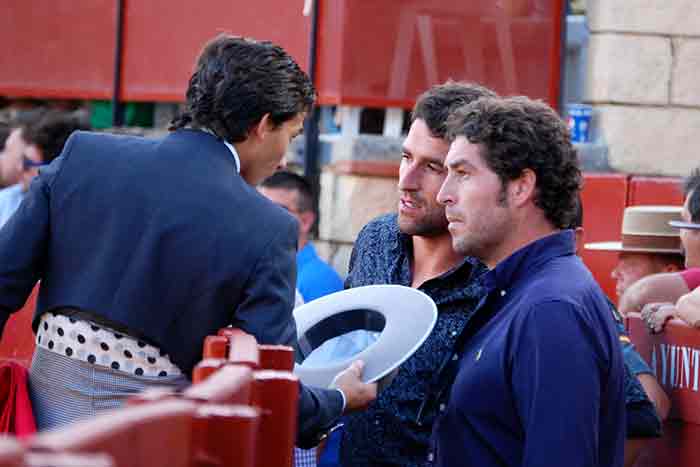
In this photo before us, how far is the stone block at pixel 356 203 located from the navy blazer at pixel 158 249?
3.97 meters

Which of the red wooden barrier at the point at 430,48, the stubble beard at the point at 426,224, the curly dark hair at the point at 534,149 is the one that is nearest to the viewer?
the curly dark hair at the point at 534,149

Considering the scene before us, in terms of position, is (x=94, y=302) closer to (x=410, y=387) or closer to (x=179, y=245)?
(x=179, y=245)

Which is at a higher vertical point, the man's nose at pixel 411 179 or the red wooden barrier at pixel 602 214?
the man's nose at pixel 411 179

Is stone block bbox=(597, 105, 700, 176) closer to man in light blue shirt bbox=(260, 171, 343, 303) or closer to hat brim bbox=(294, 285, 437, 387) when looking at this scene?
man in light blue shirt bbox=(260, 171, 343, 303)

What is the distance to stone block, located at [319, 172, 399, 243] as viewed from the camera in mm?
7039

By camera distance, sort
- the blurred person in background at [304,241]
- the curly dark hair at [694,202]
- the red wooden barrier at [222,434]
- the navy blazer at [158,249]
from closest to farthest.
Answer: the red wooden barrier at [222,434] < the navy blazer at [158,249] < the curly dark hair at [694,202] < the blurred person in background at [304,241]

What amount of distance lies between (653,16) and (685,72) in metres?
0.33

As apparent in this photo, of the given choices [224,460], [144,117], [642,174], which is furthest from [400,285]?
[144,117]

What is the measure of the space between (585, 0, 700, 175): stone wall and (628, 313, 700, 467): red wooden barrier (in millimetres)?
3161

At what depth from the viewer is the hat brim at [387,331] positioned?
10.8ft

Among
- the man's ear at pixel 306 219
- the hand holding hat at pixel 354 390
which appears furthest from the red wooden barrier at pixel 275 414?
the man's ear at pixel 306 219

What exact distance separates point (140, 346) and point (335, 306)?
67 centimetres

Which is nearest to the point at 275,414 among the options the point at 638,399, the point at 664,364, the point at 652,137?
the point at 638,399

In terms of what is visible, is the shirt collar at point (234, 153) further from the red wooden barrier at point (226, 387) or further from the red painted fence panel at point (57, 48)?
the red painted fence panel at point (57, 48)
